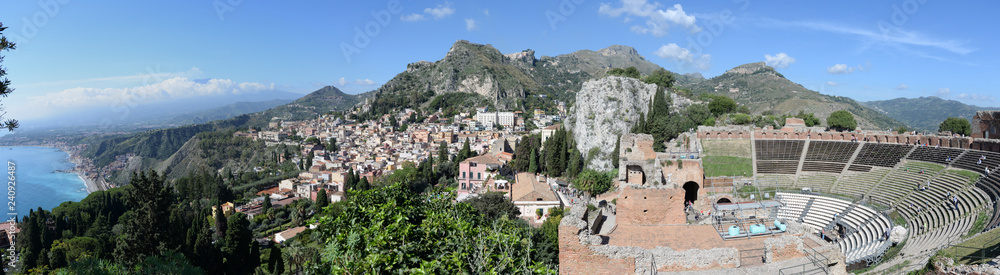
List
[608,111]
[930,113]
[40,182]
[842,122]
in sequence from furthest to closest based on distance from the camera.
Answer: [930,113] → [40,182] → [608,111] → [842,122]

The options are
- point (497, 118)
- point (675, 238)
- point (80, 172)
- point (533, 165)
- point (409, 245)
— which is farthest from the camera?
point (80, 172)

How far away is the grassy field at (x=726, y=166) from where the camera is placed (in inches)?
1220

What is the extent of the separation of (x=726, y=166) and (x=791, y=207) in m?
6.93

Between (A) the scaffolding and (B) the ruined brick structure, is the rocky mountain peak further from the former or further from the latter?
(A) the scaffolding

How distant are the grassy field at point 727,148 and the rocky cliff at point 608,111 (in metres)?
13.2

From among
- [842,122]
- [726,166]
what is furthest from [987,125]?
[842,122]

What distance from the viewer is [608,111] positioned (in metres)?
51.7

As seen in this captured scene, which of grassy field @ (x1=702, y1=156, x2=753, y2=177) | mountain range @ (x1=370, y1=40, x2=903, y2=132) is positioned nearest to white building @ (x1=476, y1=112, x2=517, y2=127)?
mountain range @ (x1=370, y1=40, x2=903, y2=132)

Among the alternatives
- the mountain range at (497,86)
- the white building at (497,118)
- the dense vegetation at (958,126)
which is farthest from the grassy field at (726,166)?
the mountain range at (497,86)

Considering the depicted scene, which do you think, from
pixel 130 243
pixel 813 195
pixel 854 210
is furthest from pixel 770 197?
pixel 130 243

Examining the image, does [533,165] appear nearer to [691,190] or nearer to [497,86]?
[691,190]

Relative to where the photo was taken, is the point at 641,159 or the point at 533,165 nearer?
the point at 641,159

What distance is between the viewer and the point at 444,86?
511 ft

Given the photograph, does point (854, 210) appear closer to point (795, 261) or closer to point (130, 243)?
point (795, 261)
